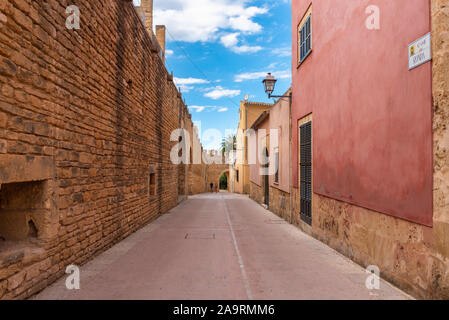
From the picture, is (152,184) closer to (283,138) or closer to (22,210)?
(283,138)

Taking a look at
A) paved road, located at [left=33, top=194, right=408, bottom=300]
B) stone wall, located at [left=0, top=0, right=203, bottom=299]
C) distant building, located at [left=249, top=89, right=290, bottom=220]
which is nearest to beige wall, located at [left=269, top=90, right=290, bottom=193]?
distant building, located at [left=249, top=89, right=290, bottom=220]

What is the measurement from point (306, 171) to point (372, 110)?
3.73 metres

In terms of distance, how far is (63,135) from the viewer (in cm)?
412

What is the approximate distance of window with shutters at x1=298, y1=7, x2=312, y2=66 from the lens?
792 cm

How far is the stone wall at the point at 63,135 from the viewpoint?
3.14m

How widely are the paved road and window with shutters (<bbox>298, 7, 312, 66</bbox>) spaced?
5.35 meters

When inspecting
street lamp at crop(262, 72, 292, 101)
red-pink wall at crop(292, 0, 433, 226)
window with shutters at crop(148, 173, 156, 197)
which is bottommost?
window with shutters at crop(148, 173, 156, 197)

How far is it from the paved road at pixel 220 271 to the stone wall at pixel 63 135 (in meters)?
0.52

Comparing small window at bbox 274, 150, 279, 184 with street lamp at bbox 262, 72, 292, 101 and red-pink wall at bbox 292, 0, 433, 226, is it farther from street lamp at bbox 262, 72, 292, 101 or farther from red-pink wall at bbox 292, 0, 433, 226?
red-pink wall at bbox 292, 0, 433, 226

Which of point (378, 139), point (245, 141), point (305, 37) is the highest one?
point (305, 37)

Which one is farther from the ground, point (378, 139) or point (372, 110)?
point (372, 110)

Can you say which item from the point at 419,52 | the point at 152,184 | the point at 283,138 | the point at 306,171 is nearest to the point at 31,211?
the point at 419,52

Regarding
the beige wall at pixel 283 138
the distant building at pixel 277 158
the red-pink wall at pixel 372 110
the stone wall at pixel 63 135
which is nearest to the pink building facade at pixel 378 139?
the red-pink wall at pixel 372 110

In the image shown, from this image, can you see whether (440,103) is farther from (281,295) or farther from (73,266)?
(73,266)
